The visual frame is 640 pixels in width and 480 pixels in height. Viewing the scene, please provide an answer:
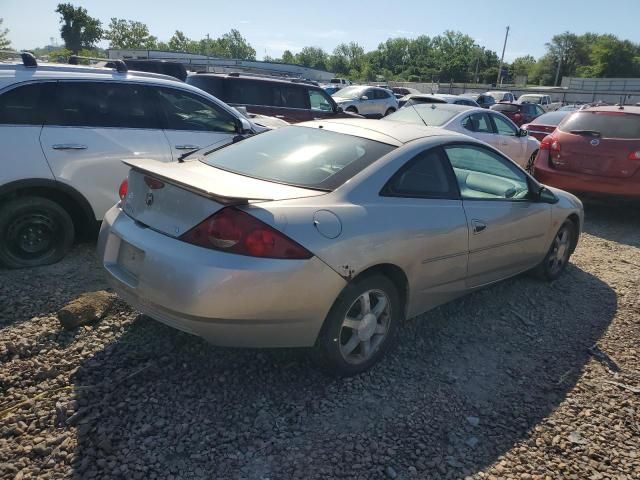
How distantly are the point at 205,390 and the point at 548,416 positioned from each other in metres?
2.01

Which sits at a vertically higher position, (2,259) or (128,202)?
(128,202)

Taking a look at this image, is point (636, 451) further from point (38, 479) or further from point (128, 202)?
point (128, 202)

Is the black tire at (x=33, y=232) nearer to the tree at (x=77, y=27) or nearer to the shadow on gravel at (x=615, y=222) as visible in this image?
the shadow on gravel at (x=615, y=222)

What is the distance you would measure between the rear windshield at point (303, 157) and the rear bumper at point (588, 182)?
5.22 metres

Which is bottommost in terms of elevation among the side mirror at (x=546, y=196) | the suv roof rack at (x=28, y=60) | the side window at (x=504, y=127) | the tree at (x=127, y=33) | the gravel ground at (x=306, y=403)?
the gravel ground at (x=306, y=403)

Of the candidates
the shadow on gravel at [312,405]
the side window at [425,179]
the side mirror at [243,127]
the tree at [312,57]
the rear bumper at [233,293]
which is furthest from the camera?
the tree at [312,57]

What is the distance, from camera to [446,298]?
12.2 feet

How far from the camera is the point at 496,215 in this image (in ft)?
12.9

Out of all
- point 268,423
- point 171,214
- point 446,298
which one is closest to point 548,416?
point 446,298

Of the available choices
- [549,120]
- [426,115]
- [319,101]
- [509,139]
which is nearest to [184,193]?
[426,115]

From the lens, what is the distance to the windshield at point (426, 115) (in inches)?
340

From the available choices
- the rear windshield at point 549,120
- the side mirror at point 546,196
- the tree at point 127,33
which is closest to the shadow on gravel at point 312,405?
the side mirror at point 546,196

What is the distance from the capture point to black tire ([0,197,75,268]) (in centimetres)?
424

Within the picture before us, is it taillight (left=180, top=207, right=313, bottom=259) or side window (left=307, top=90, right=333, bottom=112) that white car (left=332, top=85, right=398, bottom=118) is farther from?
taillight (left=180, top=207, right=313, bottom=259)
